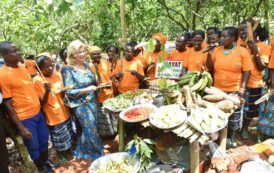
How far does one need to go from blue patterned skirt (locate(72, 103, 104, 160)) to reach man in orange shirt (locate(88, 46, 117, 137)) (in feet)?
1.71

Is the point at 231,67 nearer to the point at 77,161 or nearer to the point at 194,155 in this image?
the point at 194,155

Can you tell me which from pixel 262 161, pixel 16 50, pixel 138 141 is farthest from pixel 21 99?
pixel 262 161

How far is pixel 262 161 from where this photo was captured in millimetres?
3535

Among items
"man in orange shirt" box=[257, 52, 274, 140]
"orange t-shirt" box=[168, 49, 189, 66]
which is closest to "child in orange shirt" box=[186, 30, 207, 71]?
"orange t-shirt" box=[168, 49, 189, 66]

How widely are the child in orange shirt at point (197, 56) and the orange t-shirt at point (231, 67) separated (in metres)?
0.35

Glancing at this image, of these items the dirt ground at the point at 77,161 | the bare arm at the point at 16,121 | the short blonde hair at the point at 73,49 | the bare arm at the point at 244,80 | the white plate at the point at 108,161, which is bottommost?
the dirt ground at the point at 77,161

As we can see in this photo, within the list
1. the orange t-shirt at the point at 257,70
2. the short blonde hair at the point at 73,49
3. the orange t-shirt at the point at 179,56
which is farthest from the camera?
the orange t-shirt at the point at 179,56

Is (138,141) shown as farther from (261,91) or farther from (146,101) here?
(261,91)

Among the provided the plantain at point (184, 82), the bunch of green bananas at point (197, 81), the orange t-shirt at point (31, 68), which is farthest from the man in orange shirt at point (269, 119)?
the orange t-shirt at point (31, 68)

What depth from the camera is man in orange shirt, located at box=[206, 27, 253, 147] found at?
415cm

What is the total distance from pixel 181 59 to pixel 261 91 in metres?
1.56

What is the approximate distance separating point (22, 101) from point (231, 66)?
10.5ft

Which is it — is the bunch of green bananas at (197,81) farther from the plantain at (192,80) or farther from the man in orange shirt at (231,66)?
the man in orange shirt at (231,66)

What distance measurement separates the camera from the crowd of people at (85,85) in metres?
3.77
